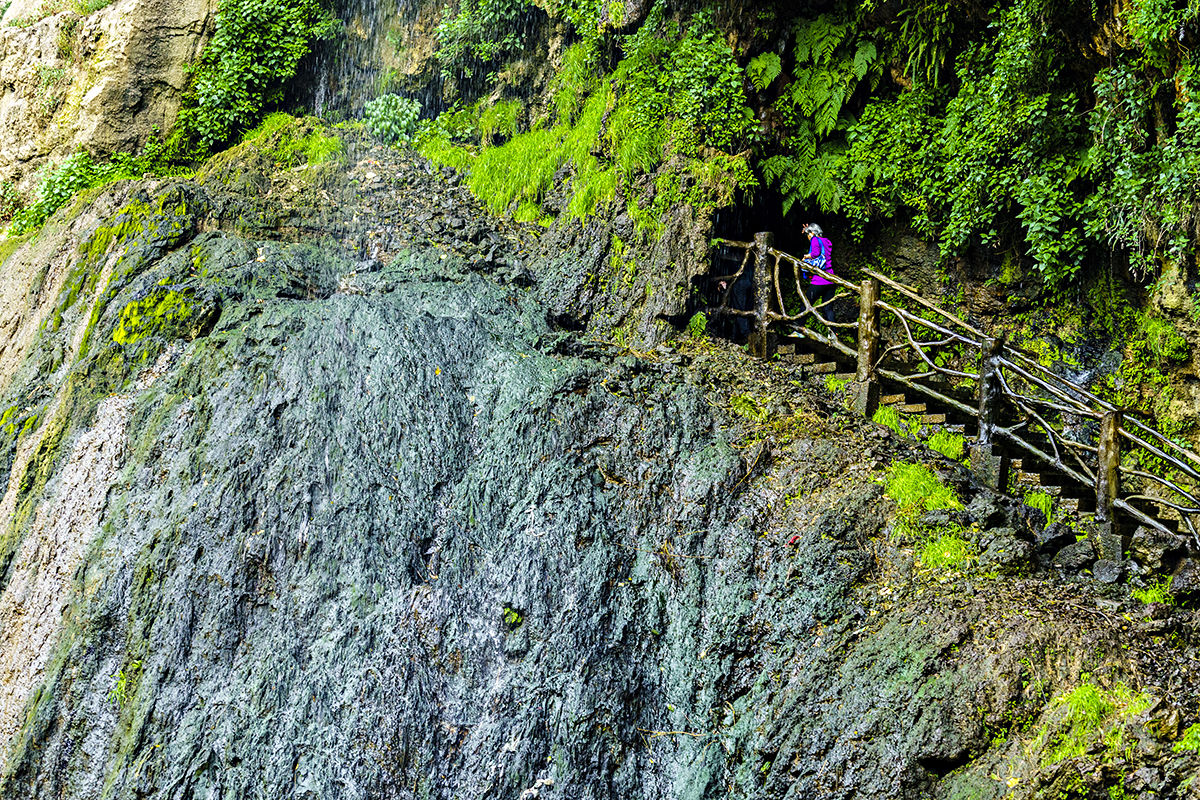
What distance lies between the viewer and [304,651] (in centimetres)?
709

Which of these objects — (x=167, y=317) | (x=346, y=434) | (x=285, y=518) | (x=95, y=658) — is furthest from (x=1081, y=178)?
(x=95, y=658)

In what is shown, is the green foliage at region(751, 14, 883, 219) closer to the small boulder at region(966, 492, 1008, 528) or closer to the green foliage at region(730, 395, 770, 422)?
the green foliage at region(730, 395, 770, 422)

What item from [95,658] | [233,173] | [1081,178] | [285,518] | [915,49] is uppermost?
[915,49]

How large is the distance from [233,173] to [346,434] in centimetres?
491

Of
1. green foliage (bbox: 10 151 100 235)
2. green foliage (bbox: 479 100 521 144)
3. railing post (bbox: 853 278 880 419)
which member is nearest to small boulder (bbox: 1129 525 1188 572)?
railing post (bbox: 853 278 880 419)

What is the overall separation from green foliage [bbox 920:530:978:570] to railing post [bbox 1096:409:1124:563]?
1097 mm

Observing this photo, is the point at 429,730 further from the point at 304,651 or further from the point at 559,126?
the point at 559,126

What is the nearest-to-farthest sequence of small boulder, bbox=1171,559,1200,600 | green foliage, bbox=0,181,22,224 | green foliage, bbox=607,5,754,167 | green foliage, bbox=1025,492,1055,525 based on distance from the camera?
small boulder, bbox=1171,559,1200,600 < green foliage, bbox=1025,492,1055,525 < green foliage, bbox=607,5,754,167 < green foliage, bbox=0,181,22,224

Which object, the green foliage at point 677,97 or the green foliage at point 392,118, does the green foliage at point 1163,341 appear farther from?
the green foliage at point 392,118

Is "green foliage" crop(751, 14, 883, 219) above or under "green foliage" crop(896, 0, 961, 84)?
under

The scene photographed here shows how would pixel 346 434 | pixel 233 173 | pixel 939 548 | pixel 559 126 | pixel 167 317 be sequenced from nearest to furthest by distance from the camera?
pixel 939 548 → pixel 346 434 → pixel 167 317 → pixel 233 173 → pixel 559 126

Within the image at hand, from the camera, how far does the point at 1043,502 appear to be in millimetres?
7945


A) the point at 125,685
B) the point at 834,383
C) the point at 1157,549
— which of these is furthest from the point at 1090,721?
the point at 125,685

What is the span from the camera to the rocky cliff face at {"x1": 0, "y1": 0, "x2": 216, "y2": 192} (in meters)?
12.5
